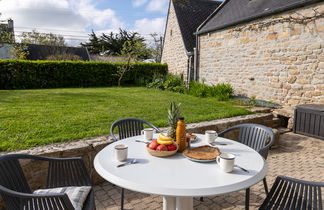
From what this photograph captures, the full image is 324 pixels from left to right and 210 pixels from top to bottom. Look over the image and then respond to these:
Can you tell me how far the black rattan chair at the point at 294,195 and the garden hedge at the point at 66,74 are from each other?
12860 mm

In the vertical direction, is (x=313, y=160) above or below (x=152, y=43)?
below

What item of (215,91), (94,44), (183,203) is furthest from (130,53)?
(94,44)

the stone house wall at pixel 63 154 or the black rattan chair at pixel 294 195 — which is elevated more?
the black rattan chair at pixel 294 195

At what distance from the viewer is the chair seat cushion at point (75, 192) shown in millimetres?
1882

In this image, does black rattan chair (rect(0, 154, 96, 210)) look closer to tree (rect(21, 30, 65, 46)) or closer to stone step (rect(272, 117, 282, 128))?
stone step (rect(272, 117, 282, 128))

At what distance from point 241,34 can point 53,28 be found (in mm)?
35493

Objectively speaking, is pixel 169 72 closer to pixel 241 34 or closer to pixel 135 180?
pixel 241 34

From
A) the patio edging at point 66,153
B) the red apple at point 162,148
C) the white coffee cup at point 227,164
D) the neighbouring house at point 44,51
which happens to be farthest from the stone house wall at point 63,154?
the neighbouring house at point 44,51

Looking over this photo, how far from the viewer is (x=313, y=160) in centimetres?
439

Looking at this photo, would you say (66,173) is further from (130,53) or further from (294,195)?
(130,53)

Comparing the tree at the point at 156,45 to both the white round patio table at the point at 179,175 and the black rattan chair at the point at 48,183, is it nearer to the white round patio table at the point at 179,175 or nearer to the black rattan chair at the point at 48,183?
the black rattan chair at the point at 48,183

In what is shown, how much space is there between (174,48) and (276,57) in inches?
301

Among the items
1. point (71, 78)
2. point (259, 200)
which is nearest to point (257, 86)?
point (259, 200)

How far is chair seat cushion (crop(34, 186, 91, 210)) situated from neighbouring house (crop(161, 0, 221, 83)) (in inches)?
421
